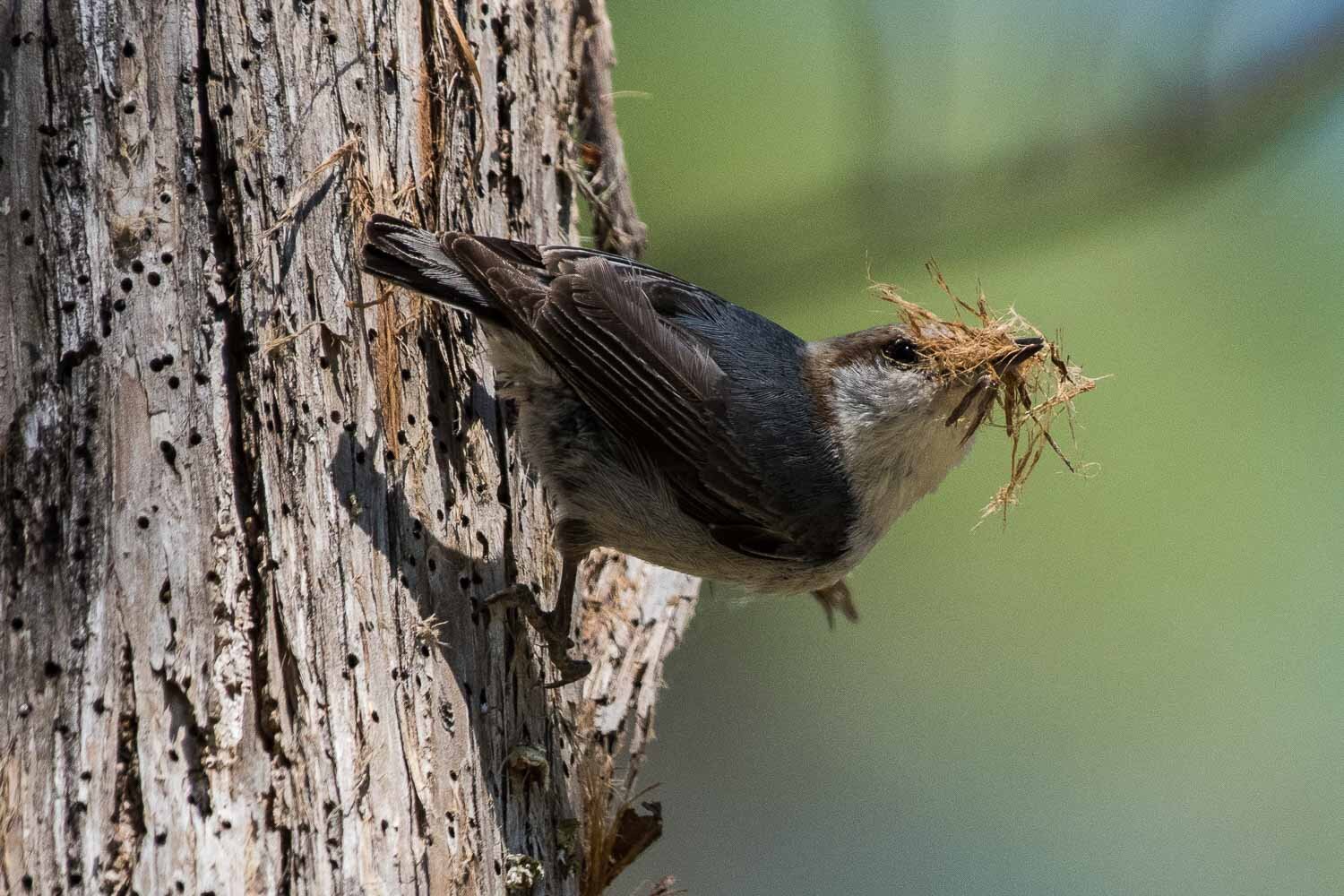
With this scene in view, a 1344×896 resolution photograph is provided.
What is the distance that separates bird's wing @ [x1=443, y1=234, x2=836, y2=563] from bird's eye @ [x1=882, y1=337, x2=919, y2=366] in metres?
0.47

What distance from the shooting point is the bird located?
107 inches

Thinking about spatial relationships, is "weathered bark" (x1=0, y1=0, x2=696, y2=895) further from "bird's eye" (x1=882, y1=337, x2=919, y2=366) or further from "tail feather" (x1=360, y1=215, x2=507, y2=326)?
"bird's eye" (x1=882, y1=337, x2=919, y2=366)

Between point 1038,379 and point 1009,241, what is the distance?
2036 millimetres

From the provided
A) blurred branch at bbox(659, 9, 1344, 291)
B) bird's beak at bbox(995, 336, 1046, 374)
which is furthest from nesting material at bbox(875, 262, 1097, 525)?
blurred branch at bbox(659, 9, 1344, 291)

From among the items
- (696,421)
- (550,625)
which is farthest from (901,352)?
(550,625)

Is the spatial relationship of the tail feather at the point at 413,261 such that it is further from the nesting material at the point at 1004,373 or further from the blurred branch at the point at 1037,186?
the blurred branch at the point at 1037,186

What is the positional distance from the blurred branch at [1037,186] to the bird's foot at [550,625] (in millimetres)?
2608

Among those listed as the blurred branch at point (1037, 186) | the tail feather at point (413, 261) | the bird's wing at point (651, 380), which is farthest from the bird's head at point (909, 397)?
the blurred branch at point (1037, 186)

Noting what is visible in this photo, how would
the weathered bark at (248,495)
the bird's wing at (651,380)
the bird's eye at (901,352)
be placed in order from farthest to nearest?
1. the bird's eye at (901,352)
2. the bird's wing at (651,380)
3. the weathered bark at (248,495)

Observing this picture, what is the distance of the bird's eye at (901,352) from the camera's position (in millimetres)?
2980

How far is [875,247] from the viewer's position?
4793 millimetres

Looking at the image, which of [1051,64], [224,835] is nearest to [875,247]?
[1051,64]

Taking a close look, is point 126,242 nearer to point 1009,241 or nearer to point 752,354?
point 752,354

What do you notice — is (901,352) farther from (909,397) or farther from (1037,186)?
(1037,186)
